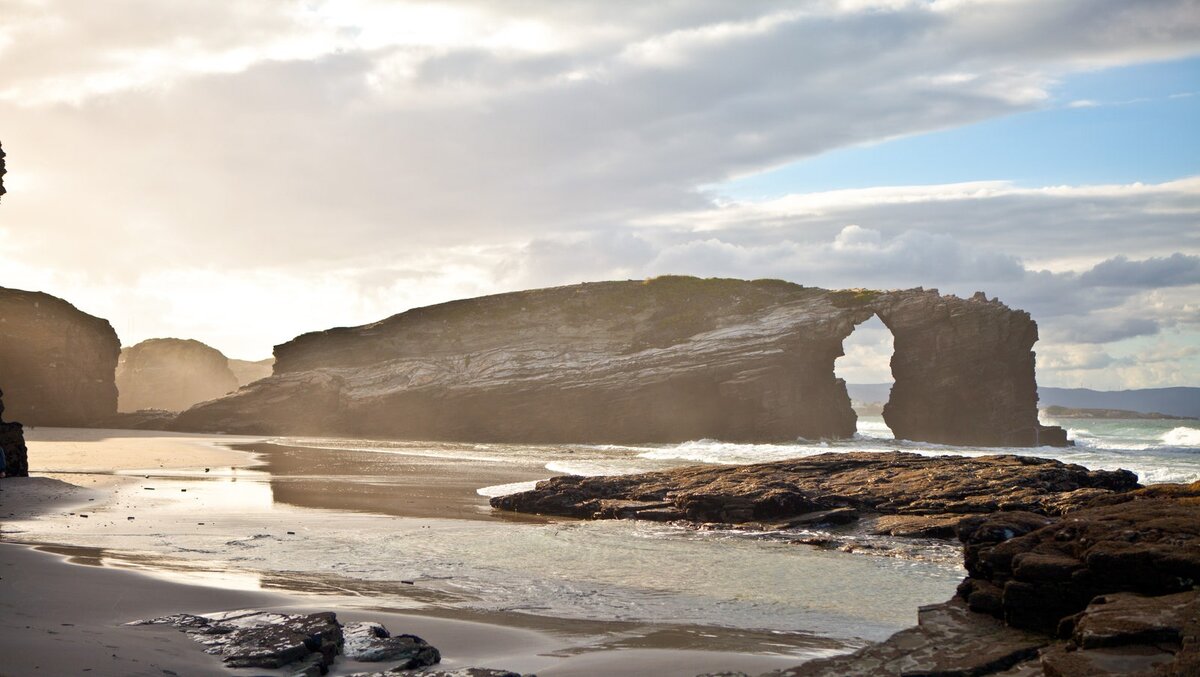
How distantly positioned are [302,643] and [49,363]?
2778 inches

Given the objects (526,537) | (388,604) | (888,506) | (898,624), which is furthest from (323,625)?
(888,506)

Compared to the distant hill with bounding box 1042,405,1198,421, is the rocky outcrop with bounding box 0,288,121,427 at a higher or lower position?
higher

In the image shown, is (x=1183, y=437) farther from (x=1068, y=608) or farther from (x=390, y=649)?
(x=390, y=649)

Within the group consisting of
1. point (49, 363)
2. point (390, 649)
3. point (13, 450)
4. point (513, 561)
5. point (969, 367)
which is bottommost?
point (513, 561)

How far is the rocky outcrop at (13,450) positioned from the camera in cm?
1972

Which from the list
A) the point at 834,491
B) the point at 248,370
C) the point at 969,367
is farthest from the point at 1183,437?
the point at 248,370

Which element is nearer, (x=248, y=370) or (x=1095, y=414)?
(x=248, y=370)

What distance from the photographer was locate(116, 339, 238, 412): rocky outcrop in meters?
116

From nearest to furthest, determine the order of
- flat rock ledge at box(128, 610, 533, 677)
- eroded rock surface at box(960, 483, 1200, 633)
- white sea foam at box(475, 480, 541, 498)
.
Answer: flat rock ledge at box(128, 610, 533, 677) < eroded rock surface at box(960, 483, 1200, 633) < white sea foam at box(475, 480, 541, 498)

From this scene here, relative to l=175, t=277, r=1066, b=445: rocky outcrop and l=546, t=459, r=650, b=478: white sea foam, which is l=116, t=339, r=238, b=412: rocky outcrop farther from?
l=546, t=459, r=650, b=478: white sea foam

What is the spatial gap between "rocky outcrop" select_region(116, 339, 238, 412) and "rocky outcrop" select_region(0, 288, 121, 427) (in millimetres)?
45305

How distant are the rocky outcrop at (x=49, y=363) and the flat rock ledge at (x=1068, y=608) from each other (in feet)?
232

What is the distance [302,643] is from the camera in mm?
7129

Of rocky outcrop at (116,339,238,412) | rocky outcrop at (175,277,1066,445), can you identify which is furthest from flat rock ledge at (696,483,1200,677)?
rocky outcrop at (116,339,238,412)
